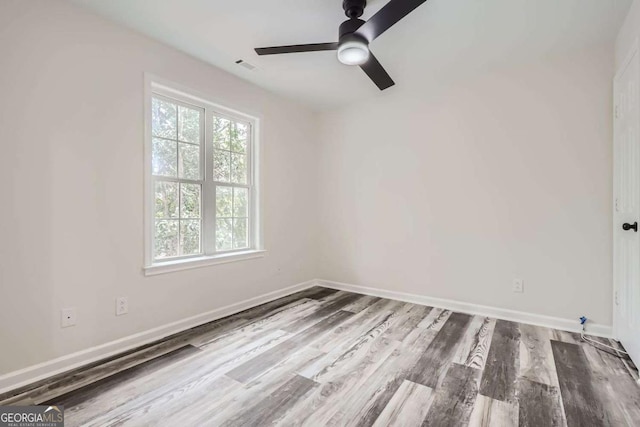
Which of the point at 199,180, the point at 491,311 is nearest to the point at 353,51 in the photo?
the point at 199,180

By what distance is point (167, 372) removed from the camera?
199cm

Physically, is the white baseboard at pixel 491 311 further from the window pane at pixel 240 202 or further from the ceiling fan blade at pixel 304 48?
the ceiling fan blade at pixel 304 48

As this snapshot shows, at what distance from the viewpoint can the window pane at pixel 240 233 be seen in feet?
10.9

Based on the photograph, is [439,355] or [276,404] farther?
[439,355]

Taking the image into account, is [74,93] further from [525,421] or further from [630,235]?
[630,235]

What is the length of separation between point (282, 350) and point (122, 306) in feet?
4.26

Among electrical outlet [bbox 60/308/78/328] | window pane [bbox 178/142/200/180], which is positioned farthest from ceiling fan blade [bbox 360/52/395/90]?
electrical outlet [bbox 60/308/78/328]

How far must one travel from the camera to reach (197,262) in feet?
9.21

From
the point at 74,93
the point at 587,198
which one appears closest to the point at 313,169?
the point at 74,93

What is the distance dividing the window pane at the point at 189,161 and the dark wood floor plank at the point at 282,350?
1.76 meters

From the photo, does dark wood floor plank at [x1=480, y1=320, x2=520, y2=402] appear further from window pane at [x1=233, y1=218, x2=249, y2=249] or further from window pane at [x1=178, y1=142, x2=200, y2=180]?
window pane at [x1=178, y1=142, x2=200, y2=180]

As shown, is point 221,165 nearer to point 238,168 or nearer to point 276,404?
point 238,168

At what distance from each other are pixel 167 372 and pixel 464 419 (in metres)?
1.84

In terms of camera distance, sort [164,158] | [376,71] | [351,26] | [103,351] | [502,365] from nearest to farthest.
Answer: [351,26], [502,365], [103,351], [376,71], [164,158]
